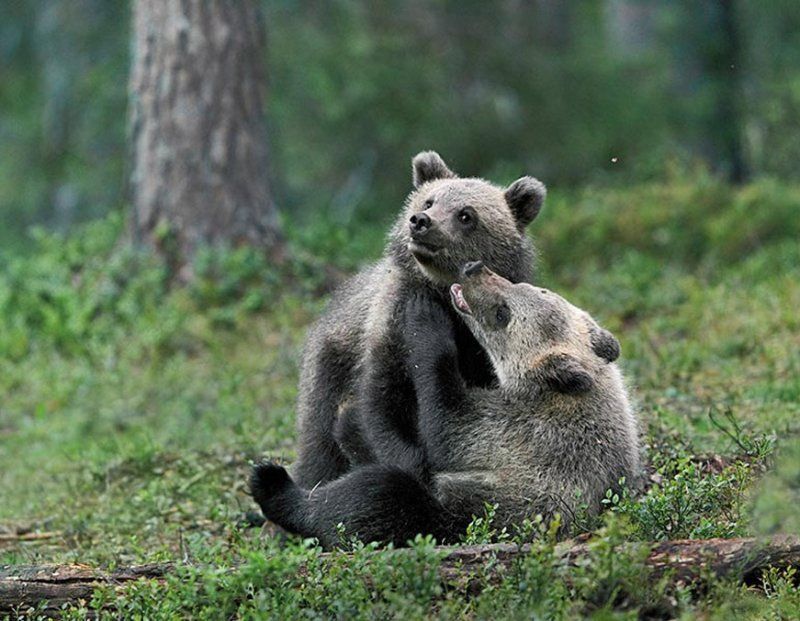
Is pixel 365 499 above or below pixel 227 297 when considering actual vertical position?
below

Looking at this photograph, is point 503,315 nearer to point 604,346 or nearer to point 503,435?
point 604,346

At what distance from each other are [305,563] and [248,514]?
2.11m

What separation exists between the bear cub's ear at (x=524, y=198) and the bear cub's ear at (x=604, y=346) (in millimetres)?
1230

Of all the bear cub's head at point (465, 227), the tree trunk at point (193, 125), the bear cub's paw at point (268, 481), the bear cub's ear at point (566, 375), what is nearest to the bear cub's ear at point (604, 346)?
the bear cub's ear at point (566, 375)

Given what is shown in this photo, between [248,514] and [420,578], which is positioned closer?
[420,578]

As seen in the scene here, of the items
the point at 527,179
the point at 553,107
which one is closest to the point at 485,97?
the point at 553,107

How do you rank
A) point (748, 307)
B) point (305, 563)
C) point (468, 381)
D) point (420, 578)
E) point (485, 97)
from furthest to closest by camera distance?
point (485, 97) → point (748, 307) → point (468, 381) → point (305, 563) → point (420, 578)

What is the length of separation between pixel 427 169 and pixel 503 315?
153 cm

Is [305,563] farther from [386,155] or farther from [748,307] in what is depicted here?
[386,155]

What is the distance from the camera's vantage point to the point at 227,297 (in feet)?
39.8

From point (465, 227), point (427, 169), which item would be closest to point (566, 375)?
point (465, 227)

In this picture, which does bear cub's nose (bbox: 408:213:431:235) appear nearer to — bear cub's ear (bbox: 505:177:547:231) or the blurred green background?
bear cub's ear (bbox: 505:177:547:231)

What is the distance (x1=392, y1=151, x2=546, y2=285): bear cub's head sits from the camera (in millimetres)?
7082

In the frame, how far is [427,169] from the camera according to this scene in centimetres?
785
